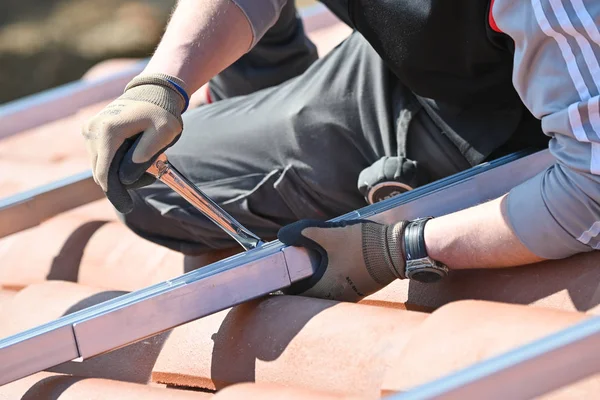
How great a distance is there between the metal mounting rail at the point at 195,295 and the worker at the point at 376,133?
0.11 feet

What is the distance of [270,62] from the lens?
1.87 m

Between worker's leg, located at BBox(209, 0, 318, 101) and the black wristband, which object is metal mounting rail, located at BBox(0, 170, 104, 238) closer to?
worker's leg, located at BBox(209, 0, 318, 101)

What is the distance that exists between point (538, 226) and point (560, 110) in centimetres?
15

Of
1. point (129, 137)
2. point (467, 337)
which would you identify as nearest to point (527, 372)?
point (467, 337)

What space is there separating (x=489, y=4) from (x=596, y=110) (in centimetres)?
27

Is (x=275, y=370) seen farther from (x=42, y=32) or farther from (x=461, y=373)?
(x=42, y=32)

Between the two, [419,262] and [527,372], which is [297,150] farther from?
[527,372]

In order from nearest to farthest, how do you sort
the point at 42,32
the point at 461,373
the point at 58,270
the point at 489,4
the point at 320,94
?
the point at 461,373 → the point at 489,4 → the point at 320,94 → the point at 58,270 → the point at 42,32

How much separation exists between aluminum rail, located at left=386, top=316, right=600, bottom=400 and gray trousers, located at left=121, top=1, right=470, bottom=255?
2.13ft

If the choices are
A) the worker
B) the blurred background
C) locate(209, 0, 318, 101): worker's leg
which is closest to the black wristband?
the worker

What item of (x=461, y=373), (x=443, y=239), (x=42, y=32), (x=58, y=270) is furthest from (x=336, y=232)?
(x=42, y=32)

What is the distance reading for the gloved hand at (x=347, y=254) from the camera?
1232 millimetres

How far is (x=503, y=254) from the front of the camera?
116 cm

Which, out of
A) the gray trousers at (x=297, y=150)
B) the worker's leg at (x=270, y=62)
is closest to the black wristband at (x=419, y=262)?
the gray trousers at (x=297, y=150)
